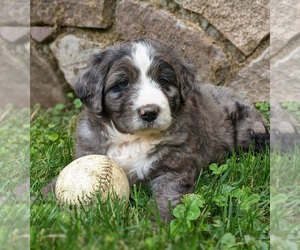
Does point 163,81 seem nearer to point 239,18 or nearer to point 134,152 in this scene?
point 134,152

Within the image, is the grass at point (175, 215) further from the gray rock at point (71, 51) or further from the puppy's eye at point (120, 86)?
the gray rock at point (71, 51)

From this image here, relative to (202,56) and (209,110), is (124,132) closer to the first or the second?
(209,110)

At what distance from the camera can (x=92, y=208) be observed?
353 centimetres

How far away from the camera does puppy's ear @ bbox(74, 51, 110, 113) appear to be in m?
4.23

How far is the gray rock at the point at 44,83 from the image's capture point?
6.75 m

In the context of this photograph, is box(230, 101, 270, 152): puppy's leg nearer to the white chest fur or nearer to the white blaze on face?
the white chest fur

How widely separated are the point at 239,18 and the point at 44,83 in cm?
227

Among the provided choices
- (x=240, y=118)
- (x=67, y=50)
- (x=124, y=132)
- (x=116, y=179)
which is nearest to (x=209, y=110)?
(x=240, y=118)

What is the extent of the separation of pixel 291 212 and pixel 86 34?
3601mm

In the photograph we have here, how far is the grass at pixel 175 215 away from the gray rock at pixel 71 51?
1812mm

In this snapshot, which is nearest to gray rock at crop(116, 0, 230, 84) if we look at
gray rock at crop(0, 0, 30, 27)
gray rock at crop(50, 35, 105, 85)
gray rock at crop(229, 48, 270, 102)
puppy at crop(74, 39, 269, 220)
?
gray rock at crop(229, 48, 270, 102)

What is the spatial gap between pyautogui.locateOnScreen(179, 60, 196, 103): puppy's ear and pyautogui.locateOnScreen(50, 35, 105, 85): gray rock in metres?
2.07

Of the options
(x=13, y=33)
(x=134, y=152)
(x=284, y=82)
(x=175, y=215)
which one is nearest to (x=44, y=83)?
(x=13, y=33)

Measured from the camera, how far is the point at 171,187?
4086 mm
